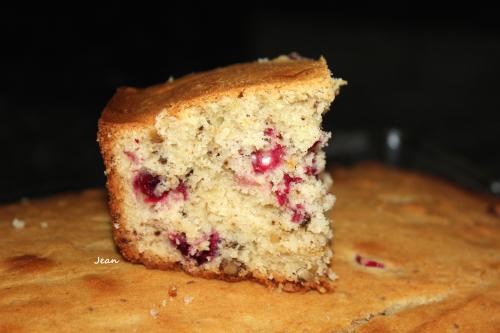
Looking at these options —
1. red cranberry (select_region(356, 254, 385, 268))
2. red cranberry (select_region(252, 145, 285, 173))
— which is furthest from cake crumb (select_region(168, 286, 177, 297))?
red cranberry (select_region(356, 254, 385, 268))

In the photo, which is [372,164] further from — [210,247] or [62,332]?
[62,332]

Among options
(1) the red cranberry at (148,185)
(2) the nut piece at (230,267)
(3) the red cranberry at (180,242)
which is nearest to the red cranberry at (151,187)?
(1) the red cranberry at (148,185)

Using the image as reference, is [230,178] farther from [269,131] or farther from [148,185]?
[148,185]

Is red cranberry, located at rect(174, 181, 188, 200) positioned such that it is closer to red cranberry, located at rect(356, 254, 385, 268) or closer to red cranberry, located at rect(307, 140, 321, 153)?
red cranberry, located at rect(307, 140, 321, 153)

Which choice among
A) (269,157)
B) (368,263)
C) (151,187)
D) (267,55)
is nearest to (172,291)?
(151,187)

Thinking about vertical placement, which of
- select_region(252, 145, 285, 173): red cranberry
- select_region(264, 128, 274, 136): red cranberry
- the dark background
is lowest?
the dark background
